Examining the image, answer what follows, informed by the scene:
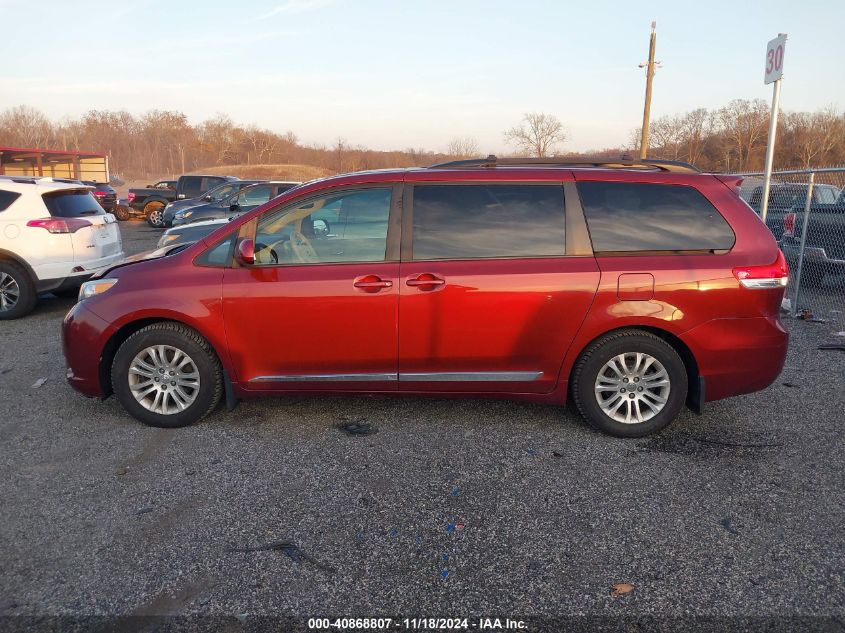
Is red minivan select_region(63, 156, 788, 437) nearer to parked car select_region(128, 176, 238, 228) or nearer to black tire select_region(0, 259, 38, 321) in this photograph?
black tire select_region(0, 259, 38, 321)

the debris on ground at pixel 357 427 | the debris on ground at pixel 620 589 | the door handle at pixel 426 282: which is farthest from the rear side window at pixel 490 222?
the debris on ground at pixel 620 589

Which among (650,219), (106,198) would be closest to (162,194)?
(106,198)

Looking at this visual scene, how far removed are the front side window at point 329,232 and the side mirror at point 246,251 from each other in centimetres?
7

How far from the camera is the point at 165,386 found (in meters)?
4.61

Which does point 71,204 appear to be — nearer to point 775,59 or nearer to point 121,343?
point 121,343

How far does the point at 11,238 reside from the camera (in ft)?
27.2

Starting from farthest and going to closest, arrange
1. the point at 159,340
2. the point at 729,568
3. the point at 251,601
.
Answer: the point at 159,340 < the point at 729,568 < the point at 251,601

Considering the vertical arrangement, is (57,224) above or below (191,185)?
below

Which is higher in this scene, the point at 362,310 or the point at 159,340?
the point at 362,310

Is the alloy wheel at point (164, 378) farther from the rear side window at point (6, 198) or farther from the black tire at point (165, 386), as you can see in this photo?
the rear side window at point (6, 198)

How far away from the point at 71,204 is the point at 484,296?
6.94 m

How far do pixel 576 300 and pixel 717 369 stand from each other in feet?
3.52

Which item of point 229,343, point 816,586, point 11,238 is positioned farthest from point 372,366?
point 11,238

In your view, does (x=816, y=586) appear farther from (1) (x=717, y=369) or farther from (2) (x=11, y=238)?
(2) (x=11, y=238)
